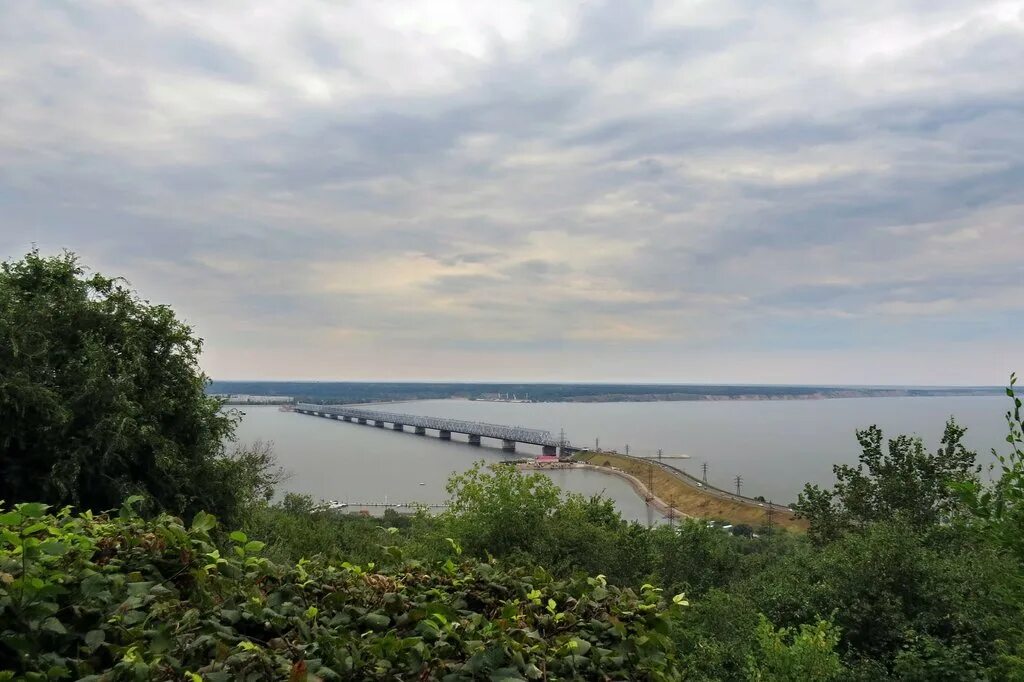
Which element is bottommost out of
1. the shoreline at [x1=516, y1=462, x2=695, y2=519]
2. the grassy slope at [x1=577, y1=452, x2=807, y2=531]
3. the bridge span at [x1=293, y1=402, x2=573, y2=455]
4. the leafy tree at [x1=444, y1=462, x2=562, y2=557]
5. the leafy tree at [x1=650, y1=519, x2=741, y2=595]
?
the shoreline at [x1=516, y1=462, x2=695, y2=519]

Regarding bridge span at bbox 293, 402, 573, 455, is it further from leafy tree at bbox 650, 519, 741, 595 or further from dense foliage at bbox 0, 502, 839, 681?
dense foliage at bbox 0, 502, 839, 681

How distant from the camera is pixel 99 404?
12.9 metres

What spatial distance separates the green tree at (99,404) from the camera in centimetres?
1238

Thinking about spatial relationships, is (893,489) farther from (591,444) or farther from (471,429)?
(471,429)

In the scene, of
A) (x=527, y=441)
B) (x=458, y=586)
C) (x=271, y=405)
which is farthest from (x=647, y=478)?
(x=271, y=405)

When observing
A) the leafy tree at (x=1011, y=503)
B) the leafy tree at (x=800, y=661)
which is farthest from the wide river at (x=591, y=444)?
the leafy tree at (x=1011, y=503)

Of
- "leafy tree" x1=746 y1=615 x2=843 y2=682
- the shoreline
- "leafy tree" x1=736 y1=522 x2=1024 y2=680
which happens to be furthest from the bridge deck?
"leafy tree" x1=746 y1=615 x2=843 y2=682

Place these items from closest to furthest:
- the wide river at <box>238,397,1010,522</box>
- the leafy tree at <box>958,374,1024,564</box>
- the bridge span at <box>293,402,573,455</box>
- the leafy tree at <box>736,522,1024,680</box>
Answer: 1. the leafy tree at <box>958,374,1024,564</box>
2. the leafy tree at <box>736,522,1024,680</box>
3. the wide river at <box>238,397,1010,522</box>
4. the bridge span at <box>293,402,573,455</box>

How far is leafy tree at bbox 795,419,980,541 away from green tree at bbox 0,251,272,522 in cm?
1627

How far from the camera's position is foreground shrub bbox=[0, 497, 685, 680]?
2.06 m

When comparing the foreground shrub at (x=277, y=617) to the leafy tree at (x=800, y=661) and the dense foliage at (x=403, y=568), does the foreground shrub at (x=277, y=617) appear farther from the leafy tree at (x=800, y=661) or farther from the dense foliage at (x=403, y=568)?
the leafy tree at (x=800, y=661)

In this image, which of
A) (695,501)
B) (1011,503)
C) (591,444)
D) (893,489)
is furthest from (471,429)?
(1011,503)

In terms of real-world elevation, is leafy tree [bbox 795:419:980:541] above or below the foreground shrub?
below

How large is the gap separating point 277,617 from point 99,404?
12.8 metres
